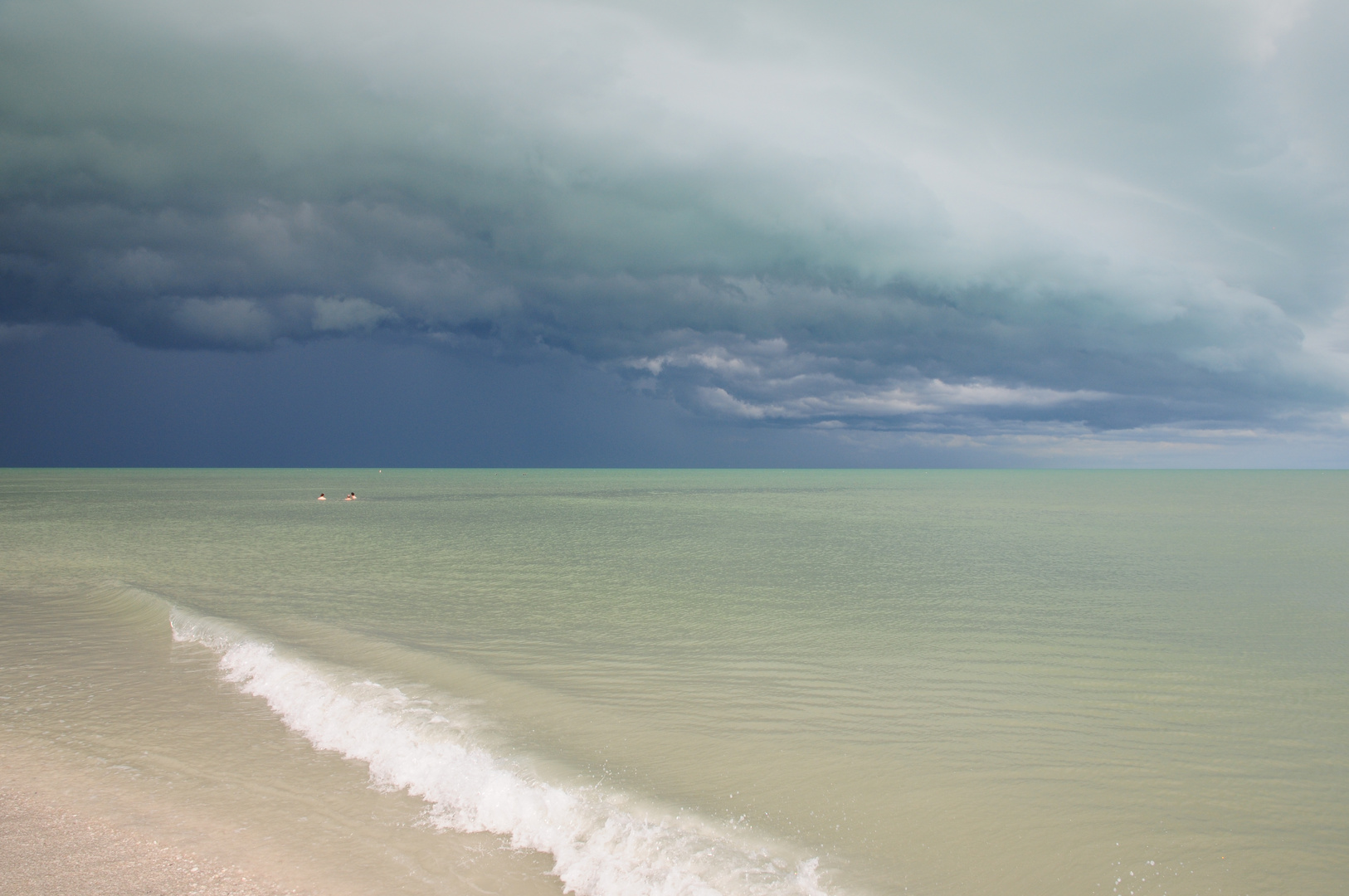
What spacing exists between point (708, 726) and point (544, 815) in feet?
10.8

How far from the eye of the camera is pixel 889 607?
19859mm

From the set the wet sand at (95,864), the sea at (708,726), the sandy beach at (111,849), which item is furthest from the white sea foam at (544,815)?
the wet sand at (95,864)

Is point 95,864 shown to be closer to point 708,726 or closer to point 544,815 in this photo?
point 544,815

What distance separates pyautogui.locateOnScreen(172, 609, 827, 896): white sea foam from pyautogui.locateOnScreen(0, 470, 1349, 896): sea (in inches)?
1.3

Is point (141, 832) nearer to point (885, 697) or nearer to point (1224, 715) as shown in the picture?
point (885, 697)

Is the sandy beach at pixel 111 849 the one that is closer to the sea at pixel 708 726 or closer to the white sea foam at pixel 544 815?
the sea at pixel 708 726

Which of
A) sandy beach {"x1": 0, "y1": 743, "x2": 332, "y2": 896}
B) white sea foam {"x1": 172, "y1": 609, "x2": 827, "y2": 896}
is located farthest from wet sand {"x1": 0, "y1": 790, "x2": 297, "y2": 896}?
white sea foam {"x1": 172, "y1": 609, "x2": 827, "y2": 896}

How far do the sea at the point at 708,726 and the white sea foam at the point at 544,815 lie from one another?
0.11ft

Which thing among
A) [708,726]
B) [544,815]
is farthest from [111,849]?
[708,726]

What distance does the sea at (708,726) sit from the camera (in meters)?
6.65

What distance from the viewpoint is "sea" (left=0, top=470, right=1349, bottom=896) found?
6.65 metres

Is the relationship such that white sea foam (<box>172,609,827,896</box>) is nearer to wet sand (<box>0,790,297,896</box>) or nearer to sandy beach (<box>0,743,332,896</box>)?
sandy beach (<box>0,743,332,896</box>)

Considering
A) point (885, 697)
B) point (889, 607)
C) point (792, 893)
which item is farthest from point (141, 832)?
point (889, 607)

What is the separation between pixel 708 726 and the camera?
10008 mm
